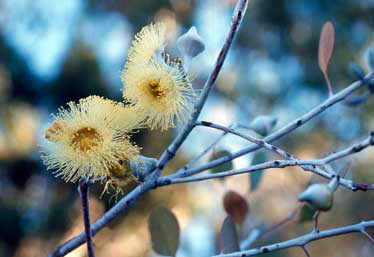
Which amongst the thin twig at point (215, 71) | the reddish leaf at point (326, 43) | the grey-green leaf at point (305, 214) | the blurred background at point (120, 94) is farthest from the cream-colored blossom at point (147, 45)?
the blurred background at point (120, 94)

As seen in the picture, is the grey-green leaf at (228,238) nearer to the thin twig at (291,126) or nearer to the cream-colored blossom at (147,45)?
the thin twig at (291,126)

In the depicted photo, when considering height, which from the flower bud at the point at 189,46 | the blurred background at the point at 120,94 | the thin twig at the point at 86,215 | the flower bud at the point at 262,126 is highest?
the blurred background at the point at 120,94

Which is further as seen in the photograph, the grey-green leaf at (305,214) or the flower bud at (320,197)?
the grey-green leaf at (305,214)

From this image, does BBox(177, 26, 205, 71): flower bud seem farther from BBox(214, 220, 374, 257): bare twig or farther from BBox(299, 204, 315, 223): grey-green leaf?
BBox(299, 204, 315, 223): grey-green leaf

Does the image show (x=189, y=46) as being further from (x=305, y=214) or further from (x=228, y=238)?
(x=305, y=214)

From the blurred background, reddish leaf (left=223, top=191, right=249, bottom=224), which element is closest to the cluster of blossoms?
reddish leaf (left=223, top=191, right=249, bottom=224)

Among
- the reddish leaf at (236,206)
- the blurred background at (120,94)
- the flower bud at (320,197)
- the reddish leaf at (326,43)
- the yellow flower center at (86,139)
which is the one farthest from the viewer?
the blurred background at (120,94)

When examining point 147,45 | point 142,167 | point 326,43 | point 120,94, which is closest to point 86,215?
point 142,167
